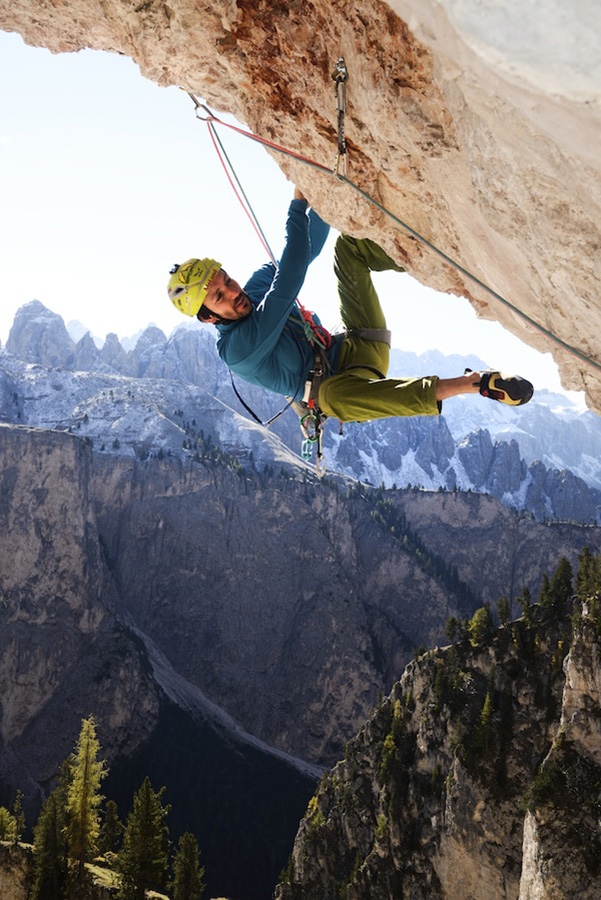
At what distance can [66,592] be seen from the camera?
78688 mm

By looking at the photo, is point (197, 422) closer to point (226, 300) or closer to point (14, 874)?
point (14, 874)

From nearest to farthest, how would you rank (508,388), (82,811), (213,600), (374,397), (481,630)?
(508,388), (374,397), (82,811), (481,630), (213,600)

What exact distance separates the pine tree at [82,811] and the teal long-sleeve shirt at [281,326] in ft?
92.9

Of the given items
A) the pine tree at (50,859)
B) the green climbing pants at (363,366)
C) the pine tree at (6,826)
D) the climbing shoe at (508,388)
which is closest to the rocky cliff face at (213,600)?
the pine tree at (6,826)

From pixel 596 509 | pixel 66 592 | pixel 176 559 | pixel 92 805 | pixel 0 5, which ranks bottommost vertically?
pixel 92 805

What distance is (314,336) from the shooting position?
571 centimetres

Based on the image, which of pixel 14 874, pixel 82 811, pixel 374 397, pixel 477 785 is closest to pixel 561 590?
pixel 477 785

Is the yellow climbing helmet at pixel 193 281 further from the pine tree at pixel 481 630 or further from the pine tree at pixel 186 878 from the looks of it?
the pine tree at pixel 481 630

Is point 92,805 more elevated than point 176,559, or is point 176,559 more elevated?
point 176,559

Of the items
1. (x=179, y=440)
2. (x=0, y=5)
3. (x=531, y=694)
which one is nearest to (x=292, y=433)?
(x=179, y=440)

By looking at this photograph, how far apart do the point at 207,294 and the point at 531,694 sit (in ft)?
99.2

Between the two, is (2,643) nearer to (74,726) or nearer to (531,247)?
(74,726)

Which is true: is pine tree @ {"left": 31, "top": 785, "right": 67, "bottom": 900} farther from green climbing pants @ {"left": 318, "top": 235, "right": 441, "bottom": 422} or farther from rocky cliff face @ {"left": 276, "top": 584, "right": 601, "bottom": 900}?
green climbing pants @ {"left": 318, "top": 235, "right": 441, "bottom": 422}

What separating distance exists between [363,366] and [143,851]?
2962 centimetres
